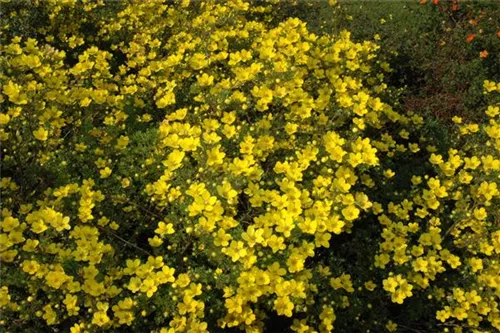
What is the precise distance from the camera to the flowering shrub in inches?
117

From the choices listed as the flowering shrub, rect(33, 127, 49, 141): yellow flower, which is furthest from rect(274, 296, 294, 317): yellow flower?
rect(33, 127, 49, 141): yellow flower

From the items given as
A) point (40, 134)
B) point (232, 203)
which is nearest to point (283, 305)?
point (232, 203)

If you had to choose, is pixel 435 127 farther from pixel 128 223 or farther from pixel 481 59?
pixel 128 223

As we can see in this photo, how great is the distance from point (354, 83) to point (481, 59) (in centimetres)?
280

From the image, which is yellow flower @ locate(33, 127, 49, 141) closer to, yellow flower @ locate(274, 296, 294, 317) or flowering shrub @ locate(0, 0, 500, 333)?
flowering shrub @ locate(0, 0, 500, 333)

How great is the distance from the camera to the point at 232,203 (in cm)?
320

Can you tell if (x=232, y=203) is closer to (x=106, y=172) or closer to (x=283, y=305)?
(x=283, y=305)

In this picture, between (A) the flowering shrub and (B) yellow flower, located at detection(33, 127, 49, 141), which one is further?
(B) yellow flower, located at detection(33, 127, 49, 141)

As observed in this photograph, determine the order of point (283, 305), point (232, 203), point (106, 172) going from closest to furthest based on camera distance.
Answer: point (283, 305), point (232, 203), point (106, 172)

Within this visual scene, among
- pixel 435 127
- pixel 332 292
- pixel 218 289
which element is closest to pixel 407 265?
pixel 332 292

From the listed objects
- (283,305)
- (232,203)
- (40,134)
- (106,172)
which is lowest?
(283,305)

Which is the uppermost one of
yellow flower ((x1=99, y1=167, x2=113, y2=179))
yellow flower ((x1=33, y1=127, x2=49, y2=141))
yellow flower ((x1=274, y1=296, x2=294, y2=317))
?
yellow flower ((x1=33, y1=127, x2=49, y2=141))

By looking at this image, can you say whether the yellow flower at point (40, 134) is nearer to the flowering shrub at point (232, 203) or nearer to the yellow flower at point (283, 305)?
the flowering shrub at point (232, 203)

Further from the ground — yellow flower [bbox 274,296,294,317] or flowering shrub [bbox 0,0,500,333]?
flowering shrub [bbox 0,0,500,333]
